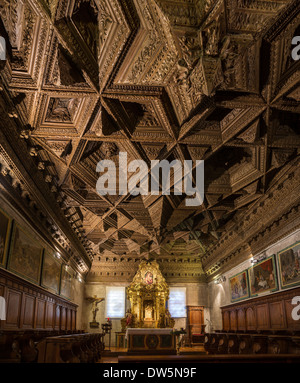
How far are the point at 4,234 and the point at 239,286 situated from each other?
11419 millimetres

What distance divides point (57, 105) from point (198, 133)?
3.42m

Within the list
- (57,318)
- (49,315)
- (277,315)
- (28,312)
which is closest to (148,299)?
(57,318)

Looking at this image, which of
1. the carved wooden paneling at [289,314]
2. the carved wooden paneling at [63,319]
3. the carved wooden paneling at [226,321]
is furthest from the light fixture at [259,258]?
the carved wooden paneling at [63,319]

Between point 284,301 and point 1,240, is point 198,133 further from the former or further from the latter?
point 284,301

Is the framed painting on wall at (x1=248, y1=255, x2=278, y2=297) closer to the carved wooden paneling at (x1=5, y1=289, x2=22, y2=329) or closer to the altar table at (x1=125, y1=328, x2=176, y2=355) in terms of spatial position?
the altar table at (x1=125, y1=328, x2=176, y2=355)

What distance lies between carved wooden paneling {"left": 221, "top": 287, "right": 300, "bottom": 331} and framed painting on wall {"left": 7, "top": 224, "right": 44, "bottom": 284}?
8000mm

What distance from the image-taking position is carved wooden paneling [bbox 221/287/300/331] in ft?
34.5

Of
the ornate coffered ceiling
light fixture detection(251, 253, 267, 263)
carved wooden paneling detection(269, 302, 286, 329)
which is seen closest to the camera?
the ornate coffered ceiling

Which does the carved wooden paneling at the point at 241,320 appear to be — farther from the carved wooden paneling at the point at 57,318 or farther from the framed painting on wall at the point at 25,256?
the framed painting on wall at the point at 25,256

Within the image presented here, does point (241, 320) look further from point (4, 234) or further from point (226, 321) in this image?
point (4, 234)

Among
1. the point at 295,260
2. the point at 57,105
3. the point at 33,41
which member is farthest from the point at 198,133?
the point at 295,260

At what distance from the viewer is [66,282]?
52.2 ft

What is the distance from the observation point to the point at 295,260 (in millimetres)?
10180

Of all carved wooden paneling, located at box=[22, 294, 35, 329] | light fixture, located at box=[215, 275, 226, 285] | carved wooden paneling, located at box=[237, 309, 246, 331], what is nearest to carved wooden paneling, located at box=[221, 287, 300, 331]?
carved wooden paneling, located at box=[237, 309, 246, 331]
